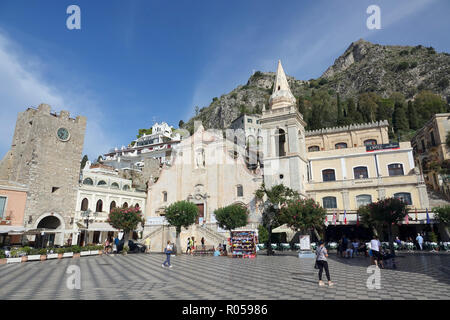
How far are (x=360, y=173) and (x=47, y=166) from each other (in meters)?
35.8

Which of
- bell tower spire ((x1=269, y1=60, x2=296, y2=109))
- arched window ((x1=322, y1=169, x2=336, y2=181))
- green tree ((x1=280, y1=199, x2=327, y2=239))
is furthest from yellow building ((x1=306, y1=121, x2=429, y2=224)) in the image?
green tree ((x1=280, y1=199, x2=327, y2=239))

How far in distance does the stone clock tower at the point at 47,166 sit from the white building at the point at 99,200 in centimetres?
214

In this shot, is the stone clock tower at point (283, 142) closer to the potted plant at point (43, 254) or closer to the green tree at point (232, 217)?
the green tree at point (232, 217)

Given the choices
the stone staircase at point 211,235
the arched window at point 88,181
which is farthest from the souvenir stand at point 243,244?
the arched window at point 88,181

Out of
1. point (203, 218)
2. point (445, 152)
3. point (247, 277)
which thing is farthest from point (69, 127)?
point (445, 152)

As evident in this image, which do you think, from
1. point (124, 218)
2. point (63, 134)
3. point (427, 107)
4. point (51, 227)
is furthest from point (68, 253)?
point (427, 107)

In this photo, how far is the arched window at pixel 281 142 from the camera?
3625 centimetres

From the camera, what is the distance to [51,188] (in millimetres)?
31828

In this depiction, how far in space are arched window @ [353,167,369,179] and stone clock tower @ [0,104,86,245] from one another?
1311 inches

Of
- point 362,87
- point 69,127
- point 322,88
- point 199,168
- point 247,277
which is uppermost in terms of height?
point 322,88

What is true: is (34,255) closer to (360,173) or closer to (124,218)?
(124,218)

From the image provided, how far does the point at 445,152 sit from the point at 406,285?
36.1 meters

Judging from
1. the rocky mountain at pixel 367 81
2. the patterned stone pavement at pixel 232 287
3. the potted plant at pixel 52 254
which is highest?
the rocky mountain at pixel 367 81
